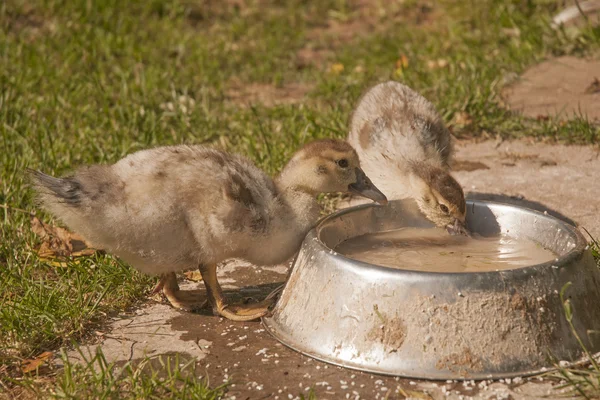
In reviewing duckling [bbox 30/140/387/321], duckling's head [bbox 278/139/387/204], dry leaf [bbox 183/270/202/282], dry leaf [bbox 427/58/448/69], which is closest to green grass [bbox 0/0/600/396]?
dry leaf [bbox 427/58/448/69]

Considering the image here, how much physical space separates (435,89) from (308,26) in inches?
139

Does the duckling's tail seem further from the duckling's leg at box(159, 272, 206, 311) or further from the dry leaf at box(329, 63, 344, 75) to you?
the dry leaf at box(329, 63, 344, 75)

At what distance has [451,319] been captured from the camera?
13.6 feet

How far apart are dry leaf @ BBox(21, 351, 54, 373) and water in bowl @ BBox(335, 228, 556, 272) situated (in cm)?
173

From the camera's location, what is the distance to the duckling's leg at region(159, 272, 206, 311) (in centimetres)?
519

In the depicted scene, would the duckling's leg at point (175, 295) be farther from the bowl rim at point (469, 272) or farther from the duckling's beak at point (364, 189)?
the duckling's beak at point (364, 189)

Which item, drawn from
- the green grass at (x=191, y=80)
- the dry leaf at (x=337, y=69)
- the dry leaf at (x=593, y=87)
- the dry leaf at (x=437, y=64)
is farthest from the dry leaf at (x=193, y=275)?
the dry leaf at (x=593, y=87)

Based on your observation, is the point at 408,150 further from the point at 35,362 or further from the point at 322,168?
the point at 35,362

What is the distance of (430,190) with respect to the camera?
5.57 metres

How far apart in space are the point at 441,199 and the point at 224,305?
1487mm

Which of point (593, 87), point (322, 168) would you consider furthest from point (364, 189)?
point (593, 87)

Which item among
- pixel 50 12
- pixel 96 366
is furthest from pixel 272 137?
pixel 50 12

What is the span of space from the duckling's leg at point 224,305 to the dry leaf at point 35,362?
0.96m

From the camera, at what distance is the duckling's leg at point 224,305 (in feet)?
16.3
